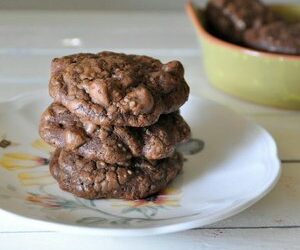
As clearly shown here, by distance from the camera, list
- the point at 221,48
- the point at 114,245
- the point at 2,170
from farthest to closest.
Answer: the point at 221,48
the point at 2,170
the point at 114,245

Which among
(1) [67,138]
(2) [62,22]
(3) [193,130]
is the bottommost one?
(2) [62,22]

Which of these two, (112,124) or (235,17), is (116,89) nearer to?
(112,124)

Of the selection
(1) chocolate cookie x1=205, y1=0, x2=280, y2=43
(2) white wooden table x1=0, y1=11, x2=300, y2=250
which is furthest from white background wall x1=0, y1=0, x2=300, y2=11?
(1) chocolate cookie x1=205, y1=0, x2=280, y2=43

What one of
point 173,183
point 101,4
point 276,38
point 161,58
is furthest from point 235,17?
point 101,4

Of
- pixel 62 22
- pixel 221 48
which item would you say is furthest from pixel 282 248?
pixel 62 22

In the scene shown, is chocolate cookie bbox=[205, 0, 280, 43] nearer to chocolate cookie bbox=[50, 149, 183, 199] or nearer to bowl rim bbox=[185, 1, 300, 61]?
bowl rim bbox=[185, 1, 300, 61]

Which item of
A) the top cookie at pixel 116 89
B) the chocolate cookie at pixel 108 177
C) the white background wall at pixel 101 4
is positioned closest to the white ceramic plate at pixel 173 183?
the chocolate cookie at pixel 108 177

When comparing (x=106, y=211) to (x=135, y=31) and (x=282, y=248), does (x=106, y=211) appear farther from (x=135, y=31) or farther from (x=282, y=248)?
(x=135, y=31)
